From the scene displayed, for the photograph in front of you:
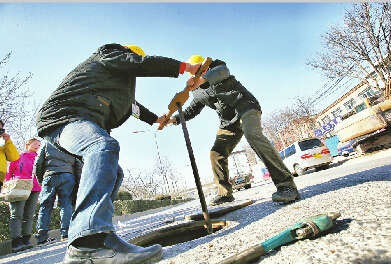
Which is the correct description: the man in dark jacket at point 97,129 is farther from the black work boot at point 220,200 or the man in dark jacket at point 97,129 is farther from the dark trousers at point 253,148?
the black work boot at point 220,200

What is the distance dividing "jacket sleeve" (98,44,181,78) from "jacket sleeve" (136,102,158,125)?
1.21 metres

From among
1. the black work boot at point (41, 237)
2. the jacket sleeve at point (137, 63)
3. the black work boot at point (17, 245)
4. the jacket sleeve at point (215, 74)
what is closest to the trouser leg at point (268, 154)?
the jacket sleeve at point (215, 74)

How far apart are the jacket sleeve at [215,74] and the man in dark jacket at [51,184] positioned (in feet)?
10.0

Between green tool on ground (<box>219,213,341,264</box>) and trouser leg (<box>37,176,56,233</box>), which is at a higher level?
trouser leg (<box>37,176,56,233</box>)

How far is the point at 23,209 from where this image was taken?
4.03 m

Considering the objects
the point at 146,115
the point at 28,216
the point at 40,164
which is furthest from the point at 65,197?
the point at 146,115

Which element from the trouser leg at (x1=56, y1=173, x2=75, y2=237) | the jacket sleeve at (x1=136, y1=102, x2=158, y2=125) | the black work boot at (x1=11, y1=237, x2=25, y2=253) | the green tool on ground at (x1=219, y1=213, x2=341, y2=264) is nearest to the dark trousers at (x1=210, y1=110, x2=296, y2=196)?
the jacket sleeve at (x1=136, y1=102, x2=158, y2=125)

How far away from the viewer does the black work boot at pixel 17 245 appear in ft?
12.6

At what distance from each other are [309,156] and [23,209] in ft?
36.3

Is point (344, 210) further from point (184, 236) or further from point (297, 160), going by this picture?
point (297, 160)

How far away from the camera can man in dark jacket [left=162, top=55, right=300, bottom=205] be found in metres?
2.31

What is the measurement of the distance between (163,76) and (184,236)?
61.7 inches

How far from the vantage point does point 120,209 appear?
43.9 ft

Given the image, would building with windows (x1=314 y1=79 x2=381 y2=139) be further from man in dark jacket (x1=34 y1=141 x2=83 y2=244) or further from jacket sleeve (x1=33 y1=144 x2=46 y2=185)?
jacket sleeve (x1=33 y1=144 x2=46 y2=185)
